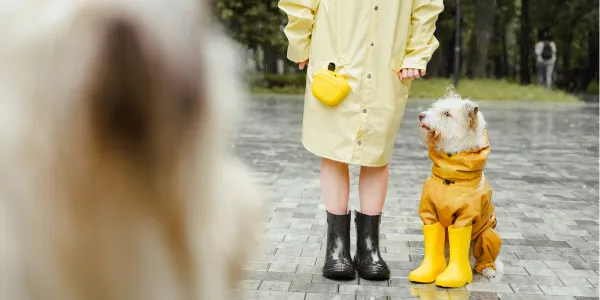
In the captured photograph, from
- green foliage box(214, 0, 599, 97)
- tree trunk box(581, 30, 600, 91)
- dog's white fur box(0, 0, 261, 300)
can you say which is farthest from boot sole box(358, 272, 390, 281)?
tree trunk box(581, 30, 600, 91)

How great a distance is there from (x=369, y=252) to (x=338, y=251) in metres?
0.17

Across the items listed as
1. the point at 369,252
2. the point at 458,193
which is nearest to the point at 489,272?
the point at 458,193

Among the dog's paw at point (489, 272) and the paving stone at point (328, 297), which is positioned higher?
the dog's paw at point (489, 272)

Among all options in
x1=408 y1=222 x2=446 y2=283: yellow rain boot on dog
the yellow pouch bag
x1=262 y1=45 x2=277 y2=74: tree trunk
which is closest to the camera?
the yellow pouch bag

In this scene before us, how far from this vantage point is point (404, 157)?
880 centimetres

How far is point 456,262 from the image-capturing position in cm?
380

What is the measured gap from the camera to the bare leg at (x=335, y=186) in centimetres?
395

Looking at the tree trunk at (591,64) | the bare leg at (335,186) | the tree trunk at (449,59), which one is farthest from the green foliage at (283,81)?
the bare leg at (335,186)

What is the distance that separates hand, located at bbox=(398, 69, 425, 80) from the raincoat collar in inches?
16.7

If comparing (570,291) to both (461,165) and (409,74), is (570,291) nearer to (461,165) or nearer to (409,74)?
(461,165)

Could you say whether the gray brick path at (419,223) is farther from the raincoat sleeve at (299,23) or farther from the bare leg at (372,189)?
the raincoat sleeve at (299,23)

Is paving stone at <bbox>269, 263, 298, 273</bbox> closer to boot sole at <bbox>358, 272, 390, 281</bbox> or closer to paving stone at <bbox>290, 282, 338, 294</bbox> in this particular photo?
paving stone at <bbox>290, 282, 338, 294</bbox>

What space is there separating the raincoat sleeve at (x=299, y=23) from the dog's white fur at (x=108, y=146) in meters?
2.70

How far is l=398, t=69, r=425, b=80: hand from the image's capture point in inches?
143
